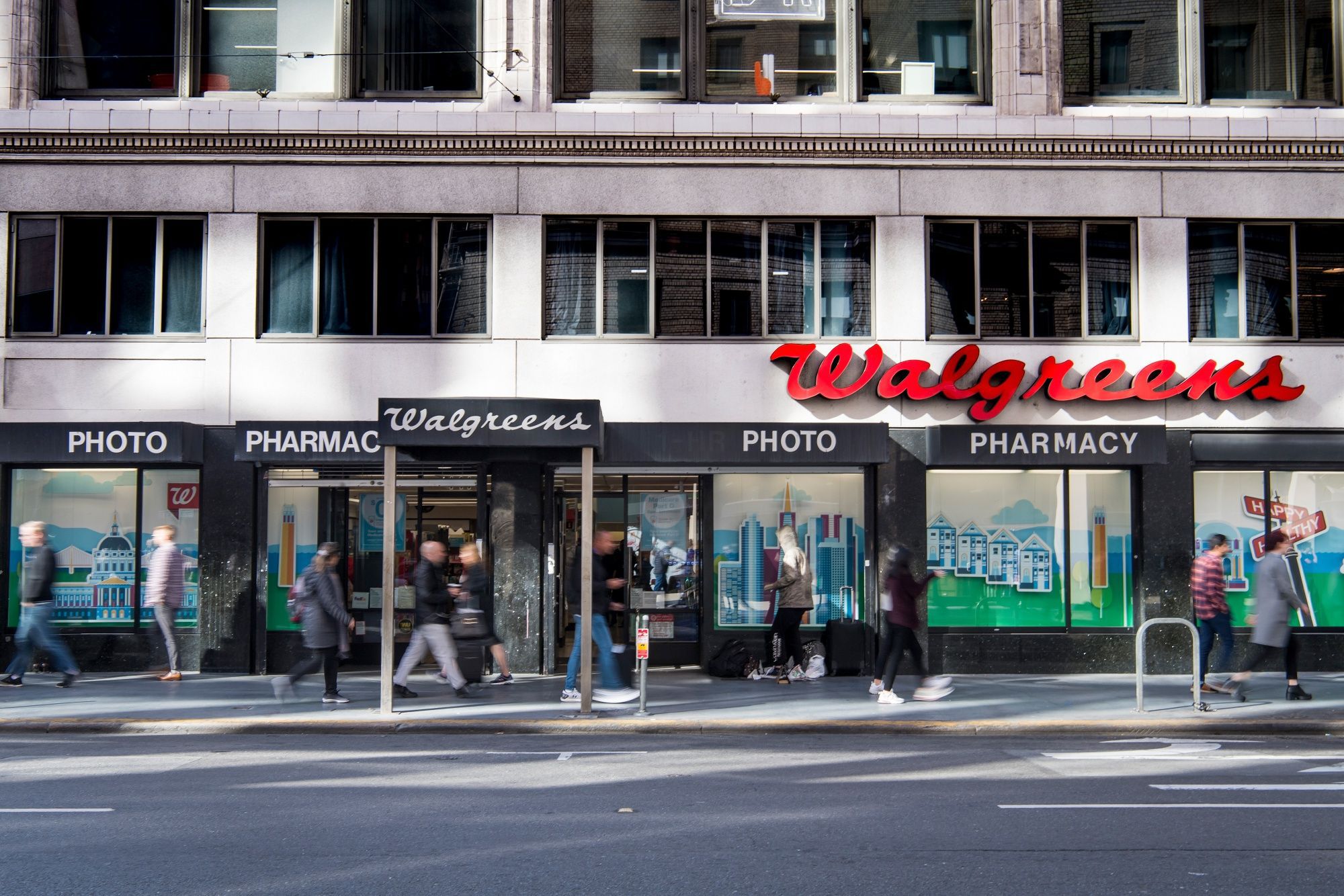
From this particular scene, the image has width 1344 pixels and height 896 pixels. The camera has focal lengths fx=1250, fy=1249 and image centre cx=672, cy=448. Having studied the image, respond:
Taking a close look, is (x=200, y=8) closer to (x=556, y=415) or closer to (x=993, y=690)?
(x=556, y=415)

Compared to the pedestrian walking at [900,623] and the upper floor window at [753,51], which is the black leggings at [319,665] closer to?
the pedestrian walking at [900,623]

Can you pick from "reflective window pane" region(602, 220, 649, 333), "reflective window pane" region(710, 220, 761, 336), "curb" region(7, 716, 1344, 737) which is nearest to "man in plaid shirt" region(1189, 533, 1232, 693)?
"curb" region(7, 716, 1344, 737)

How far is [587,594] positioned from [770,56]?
8837 mm

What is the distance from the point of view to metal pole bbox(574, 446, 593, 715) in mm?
13617

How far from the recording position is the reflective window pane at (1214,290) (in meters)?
17.8

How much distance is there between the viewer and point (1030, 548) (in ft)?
57.9

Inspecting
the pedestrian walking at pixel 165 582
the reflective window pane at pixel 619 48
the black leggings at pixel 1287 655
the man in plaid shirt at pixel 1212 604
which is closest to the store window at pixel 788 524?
the man in plaid shirt at pixel 1212 604

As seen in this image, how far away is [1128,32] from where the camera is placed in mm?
18266

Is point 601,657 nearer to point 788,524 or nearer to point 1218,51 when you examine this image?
point 788,524

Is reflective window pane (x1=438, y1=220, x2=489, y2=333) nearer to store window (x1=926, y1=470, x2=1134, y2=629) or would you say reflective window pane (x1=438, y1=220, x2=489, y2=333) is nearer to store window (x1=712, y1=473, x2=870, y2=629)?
store window (x1=712, y1=473, x2=870, y2=629)

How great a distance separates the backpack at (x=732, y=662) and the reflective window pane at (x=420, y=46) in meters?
8.76

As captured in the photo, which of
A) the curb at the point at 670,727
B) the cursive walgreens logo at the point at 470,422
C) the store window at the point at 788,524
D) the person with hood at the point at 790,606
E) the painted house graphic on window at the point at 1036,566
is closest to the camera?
the curb at the point at 670,727

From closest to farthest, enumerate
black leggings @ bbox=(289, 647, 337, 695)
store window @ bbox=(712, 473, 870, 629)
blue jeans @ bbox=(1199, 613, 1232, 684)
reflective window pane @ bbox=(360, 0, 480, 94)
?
black leggings @ bbox=(289, 647, 337, 695)
blue jeans @ bbox=(1199, 613, 1232, 684)
store window @ bbox=(712, 473, 870, 629)
reflective window pane @ bbox=(360, 0, 480, 94)

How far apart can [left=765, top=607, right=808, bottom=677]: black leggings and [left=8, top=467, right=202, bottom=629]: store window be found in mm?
8022
